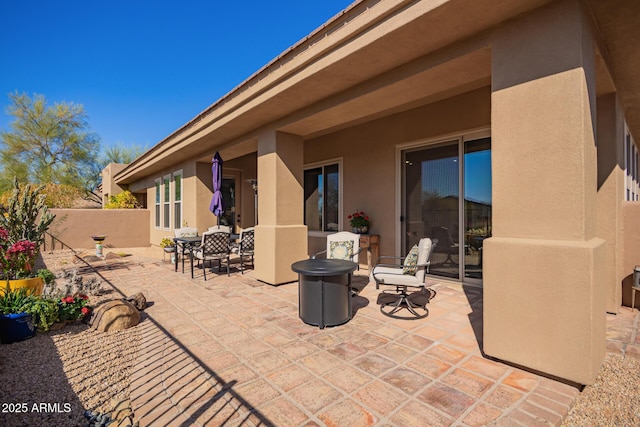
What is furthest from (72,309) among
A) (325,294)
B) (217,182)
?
(217,182)

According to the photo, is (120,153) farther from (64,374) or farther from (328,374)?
(328,374)

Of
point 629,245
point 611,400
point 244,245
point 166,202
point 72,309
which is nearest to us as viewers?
point 611,400

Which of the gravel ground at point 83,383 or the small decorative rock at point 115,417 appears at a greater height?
the small decorative rock at point 115,417

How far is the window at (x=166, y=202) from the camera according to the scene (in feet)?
35.1

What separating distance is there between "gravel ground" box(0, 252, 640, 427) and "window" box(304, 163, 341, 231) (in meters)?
4.96

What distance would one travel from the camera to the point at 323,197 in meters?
7.71

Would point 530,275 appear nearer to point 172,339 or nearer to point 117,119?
point 172,339

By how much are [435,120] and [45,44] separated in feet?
44.5

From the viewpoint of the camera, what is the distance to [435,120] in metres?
5.46

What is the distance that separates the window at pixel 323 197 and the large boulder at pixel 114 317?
4.65 m

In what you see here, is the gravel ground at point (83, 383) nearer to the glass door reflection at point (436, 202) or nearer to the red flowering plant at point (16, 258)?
the red flowering plant at point (16, 258)

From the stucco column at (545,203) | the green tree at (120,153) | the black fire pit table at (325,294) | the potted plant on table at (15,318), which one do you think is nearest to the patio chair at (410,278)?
the black fire pit table at (325,294)

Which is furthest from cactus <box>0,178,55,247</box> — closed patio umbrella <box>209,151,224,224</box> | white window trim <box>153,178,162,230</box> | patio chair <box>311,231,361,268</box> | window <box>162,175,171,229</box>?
white window trim <box>153,178,162,230</box>

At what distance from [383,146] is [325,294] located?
3.85 m
